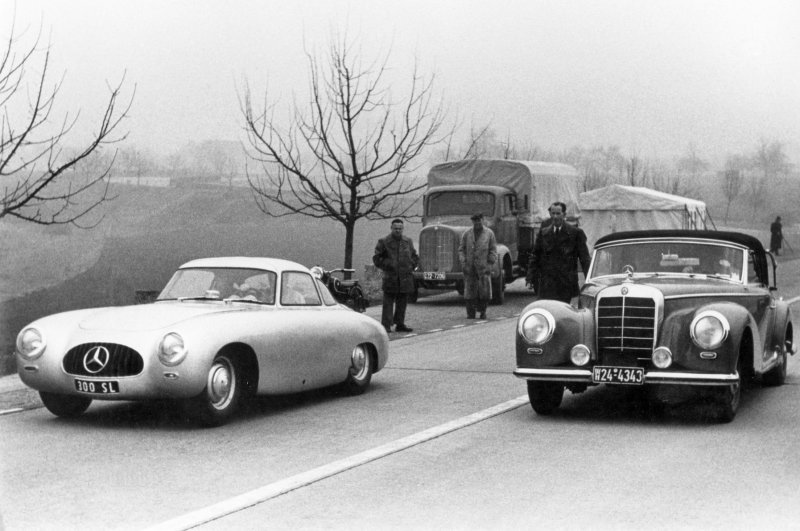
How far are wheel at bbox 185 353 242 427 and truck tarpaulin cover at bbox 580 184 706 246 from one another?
26.5m

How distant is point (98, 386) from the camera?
27.0 feet

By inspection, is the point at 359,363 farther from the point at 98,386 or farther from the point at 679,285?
the point at 679,285

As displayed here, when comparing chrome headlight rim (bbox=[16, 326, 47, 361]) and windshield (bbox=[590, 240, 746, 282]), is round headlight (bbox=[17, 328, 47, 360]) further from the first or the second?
windshield (bbox=[590, 240, 746, 282])

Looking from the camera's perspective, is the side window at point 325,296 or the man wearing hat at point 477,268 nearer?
the side window at point 325,296

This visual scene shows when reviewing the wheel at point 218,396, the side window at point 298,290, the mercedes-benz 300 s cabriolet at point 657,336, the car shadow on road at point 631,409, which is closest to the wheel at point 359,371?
the side window at point 298,290

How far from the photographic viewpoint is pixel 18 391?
10891mm

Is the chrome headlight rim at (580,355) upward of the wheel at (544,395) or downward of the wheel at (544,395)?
upward

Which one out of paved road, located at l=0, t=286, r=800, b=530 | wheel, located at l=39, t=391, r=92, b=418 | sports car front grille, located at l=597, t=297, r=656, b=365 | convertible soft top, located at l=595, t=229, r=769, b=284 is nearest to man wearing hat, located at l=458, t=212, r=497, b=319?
convertible soft top, located at l=595, t=229, r=769, b=284

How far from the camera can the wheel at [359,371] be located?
1044cm

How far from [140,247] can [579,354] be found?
69397mm

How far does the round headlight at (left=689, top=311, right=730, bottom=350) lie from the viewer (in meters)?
8.48

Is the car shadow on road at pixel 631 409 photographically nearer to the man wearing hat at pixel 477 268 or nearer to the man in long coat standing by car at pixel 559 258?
the man in long coat standing by car at pixel 559 258

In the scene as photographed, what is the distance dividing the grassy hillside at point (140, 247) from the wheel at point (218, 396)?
8277mm

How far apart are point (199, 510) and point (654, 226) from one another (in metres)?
29.9
